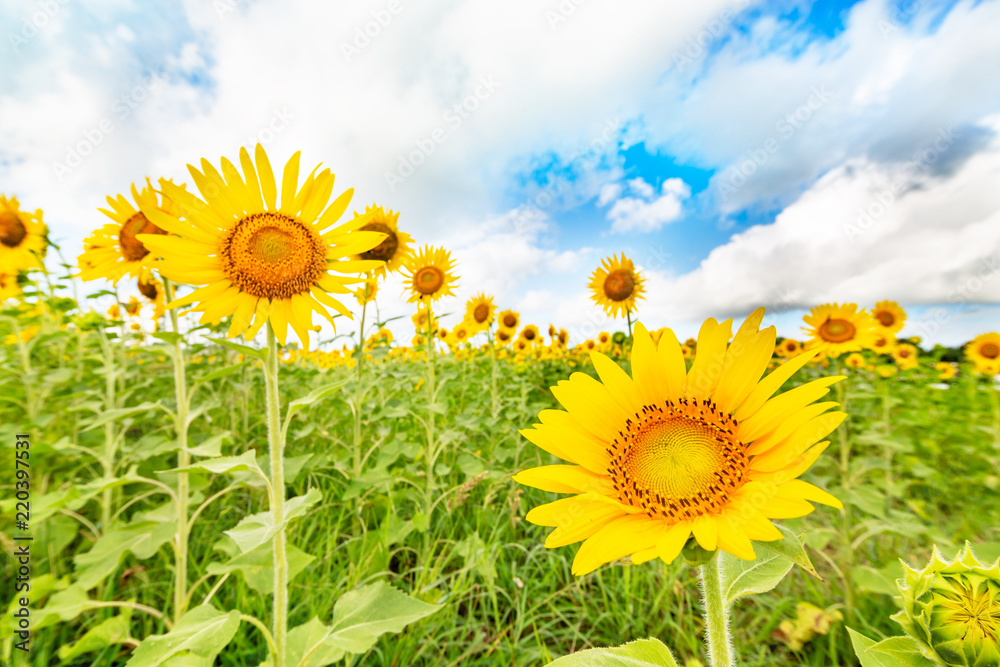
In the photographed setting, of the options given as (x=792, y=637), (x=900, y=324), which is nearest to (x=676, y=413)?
(x=792, y=637)

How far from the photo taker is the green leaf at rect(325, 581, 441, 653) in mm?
1455

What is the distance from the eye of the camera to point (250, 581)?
185 cm

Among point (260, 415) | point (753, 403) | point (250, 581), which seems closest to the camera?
point (753, 403)

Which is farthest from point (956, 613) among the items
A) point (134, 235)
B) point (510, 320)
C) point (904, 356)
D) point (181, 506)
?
point (510, 320)

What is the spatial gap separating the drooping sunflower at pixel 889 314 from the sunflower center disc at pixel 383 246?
16.4 feet

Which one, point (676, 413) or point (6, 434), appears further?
point (6, 434)

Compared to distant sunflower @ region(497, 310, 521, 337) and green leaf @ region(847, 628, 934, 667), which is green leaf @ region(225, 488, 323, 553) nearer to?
green leaf @ region(847, 628, 934, 667)

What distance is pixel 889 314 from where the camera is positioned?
5.14 metres

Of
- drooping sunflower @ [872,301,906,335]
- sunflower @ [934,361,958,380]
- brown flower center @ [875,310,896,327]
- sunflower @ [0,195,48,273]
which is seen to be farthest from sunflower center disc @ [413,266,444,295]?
sunflower @ [934,361,958,380]

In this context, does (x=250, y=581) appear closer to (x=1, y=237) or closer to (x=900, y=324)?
(x=1, y=237)

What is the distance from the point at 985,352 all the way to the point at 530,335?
5865mm

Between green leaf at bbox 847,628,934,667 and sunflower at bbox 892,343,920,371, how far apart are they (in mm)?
5554

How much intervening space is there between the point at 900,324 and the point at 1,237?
8212 mm

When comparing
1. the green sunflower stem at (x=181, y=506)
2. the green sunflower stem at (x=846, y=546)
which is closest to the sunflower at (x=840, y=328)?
the green sunflower stem at (x=846, y=546)
